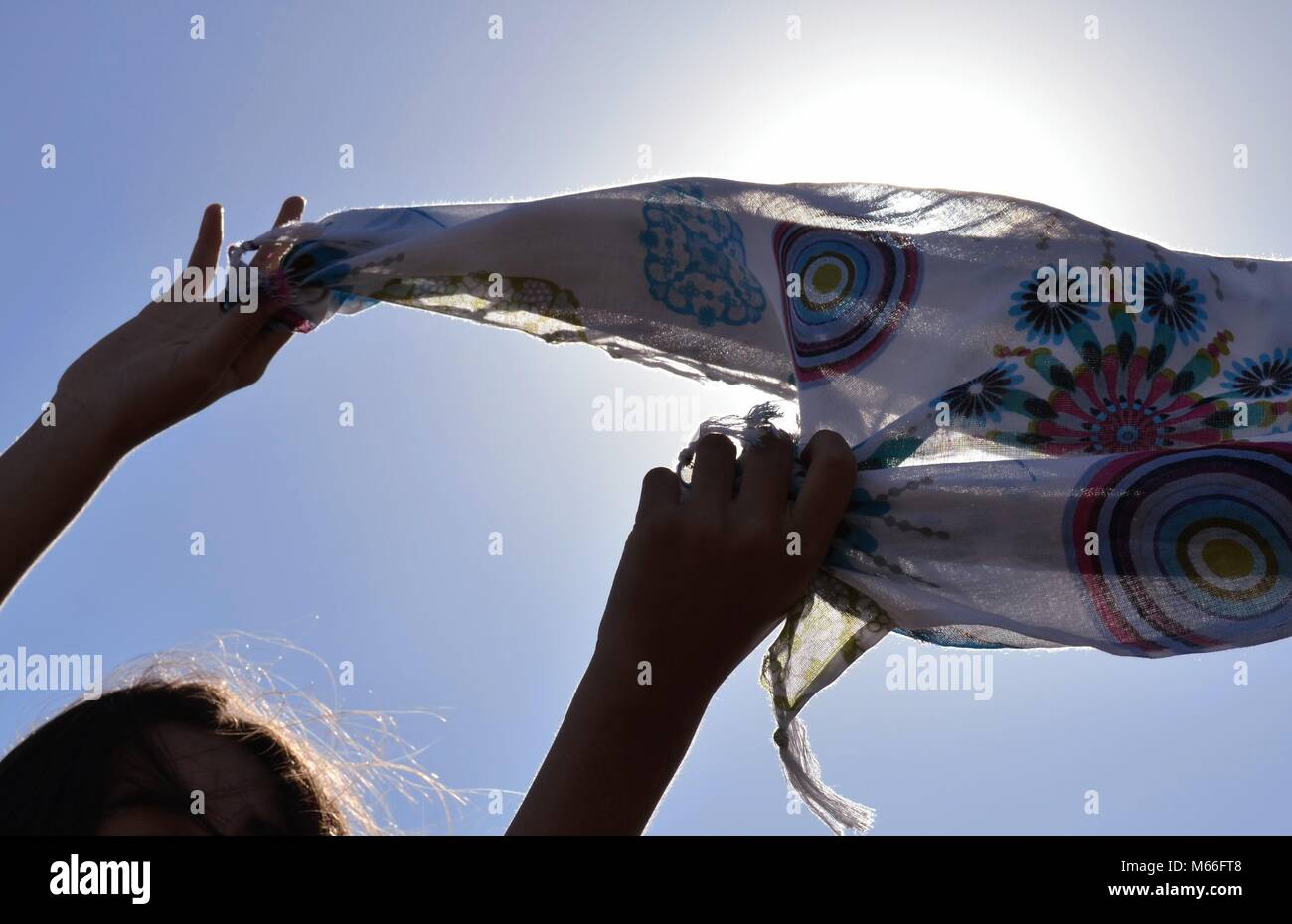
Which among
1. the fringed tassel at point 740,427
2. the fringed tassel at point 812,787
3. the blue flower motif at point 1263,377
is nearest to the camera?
the fringed tassel at point 740,427

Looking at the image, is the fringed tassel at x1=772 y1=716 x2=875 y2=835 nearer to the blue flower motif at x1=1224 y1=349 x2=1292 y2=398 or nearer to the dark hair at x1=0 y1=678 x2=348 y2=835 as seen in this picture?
the dark hair at x1=0 y1=678 x2=348 y2=835

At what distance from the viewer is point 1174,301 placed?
1.92 meters

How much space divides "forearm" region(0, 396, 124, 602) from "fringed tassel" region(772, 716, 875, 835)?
1.22 m

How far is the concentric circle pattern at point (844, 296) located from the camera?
197 cm

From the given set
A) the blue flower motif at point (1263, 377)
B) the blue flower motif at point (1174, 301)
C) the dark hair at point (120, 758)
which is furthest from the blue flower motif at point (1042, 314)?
the dark hair at point (120, 758)

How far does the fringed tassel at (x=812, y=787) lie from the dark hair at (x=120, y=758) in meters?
0.74

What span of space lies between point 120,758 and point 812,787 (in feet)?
3.48

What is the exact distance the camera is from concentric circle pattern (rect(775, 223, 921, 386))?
1.97 metres

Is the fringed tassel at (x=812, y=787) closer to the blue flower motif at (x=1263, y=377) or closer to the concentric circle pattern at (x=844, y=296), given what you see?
the concentric circle pattern at (x=844, y=296)

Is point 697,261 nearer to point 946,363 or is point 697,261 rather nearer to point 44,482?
point 946,363
